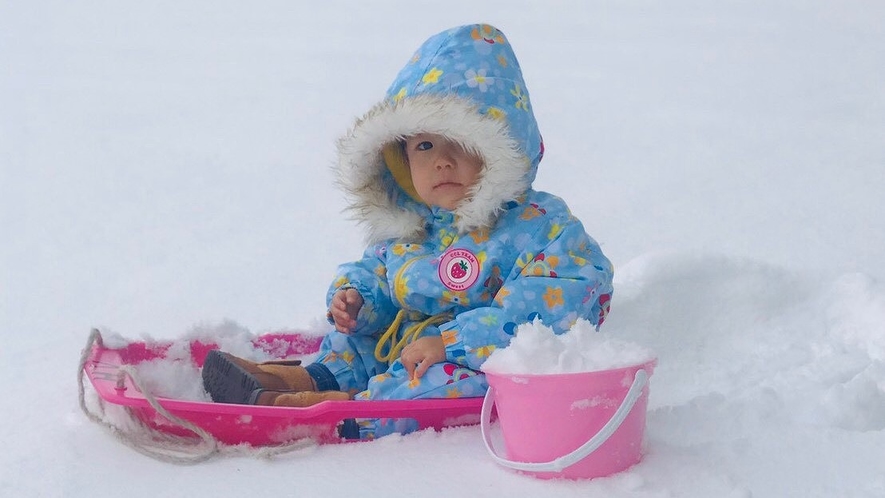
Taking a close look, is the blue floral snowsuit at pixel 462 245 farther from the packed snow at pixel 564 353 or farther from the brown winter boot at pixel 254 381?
the packed snow at pixel 564 353

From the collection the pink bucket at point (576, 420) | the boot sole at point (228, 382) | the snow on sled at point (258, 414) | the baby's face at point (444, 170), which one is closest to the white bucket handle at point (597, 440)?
the pink bucket at point (576, 420)

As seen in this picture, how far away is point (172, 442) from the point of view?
1.72 m

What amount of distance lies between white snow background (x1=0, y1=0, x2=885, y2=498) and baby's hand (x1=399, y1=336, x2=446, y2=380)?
5.9 inches

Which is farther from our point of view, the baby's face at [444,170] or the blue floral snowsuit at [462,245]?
the baby's face at [444,170]

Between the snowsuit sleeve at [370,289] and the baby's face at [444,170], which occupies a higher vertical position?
the baby's face at [444,170]

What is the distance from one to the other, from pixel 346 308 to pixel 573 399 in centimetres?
78

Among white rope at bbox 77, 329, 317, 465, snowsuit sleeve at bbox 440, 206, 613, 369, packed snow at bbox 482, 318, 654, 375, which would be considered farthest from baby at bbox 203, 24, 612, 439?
packed snow at bbox 482, 318, 654, 375

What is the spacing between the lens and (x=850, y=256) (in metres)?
3.03

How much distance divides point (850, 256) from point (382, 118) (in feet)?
5.91

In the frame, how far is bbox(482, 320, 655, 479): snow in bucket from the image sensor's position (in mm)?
1463

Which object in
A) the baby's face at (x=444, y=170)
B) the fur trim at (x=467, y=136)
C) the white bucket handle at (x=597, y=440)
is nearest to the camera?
the white bucket handle at (x=597, y=440)

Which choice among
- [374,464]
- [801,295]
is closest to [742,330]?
[801,295]

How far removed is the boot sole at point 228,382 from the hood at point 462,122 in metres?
A: 0.52

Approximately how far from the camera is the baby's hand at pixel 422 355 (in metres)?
1.83
